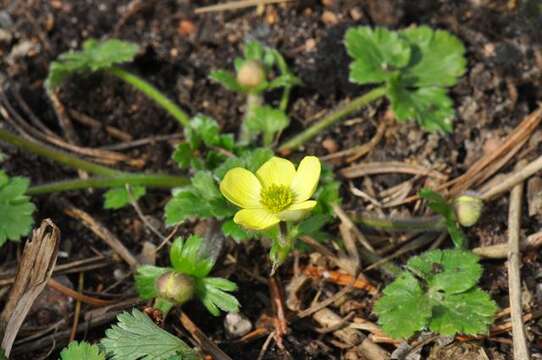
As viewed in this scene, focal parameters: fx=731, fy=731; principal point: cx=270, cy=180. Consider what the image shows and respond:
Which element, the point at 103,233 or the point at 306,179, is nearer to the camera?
the point at 306,179

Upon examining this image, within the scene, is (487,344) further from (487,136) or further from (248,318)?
(487,136)

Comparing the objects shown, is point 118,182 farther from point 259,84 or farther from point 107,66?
point 259,84

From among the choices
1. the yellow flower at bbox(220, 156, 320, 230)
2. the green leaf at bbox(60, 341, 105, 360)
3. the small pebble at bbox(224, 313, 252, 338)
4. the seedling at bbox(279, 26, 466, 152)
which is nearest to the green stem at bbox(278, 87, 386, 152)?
the seedling at bbox(279, 26, 466, 152)

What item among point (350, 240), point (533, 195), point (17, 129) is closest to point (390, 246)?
point (350, 240)

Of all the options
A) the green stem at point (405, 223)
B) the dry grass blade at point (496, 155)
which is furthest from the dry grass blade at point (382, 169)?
the green stem at point (405, 223)

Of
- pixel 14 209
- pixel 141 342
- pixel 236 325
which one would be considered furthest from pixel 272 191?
pixel 14 209

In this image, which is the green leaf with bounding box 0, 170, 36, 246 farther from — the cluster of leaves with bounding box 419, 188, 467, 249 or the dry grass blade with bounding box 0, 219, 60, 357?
the cluster of leaves with bounding box 419, 188, 467, 249

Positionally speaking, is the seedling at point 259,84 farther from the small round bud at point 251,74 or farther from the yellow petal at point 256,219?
the yellow petal at point 256,219
